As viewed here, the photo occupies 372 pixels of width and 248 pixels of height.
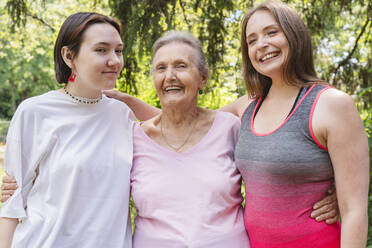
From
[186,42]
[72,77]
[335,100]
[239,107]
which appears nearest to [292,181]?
[335,100]

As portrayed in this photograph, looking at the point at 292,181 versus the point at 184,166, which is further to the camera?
the point at 184,166

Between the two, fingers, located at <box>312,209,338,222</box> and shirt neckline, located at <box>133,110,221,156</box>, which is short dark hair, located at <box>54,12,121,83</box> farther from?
fingers, located at <box>312,209,338,222</box>

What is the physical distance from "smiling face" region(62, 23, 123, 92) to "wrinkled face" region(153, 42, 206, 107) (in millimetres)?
257

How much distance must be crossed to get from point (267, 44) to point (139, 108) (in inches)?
42.6

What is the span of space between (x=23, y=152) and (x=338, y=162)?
1430 mm

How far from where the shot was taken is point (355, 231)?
5.09 feet

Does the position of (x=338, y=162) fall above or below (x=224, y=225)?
above

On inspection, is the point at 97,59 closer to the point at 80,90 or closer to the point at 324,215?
the point at 80,90

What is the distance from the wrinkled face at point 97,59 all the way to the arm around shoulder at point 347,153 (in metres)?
1.02

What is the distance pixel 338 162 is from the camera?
5.04ft

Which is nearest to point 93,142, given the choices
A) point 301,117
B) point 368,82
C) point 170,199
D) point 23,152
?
point 23,152

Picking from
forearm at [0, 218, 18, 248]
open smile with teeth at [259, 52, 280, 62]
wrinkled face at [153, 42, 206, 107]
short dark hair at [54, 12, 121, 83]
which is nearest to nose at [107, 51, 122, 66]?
short dark hair at [54, 12, 121, 83]

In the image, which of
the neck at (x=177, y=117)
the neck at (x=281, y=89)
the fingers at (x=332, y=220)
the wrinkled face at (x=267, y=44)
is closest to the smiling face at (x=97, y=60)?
the neck at (x=177, y=117)

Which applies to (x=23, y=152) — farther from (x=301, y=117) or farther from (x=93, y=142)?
(x=301, y=117)
